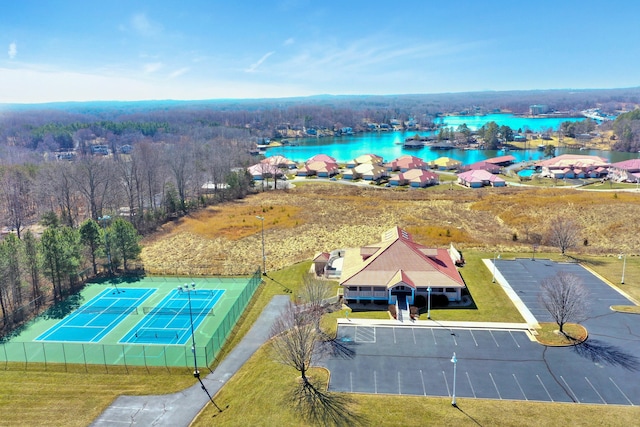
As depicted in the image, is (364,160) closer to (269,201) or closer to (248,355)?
(269,201)

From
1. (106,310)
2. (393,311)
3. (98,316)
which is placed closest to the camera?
(393,311)

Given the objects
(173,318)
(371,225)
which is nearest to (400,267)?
(173,318)

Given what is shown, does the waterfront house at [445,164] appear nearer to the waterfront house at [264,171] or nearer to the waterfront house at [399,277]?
the waterfront house at [264,171]

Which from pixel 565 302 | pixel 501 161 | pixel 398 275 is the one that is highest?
pixel 501 161

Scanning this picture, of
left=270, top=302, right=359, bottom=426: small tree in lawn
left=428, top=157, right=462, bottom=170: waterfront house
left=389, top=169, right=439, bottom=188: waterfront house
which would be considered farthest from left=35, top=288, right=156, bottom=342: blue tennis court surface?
left=428, top=157, right=462, bottom=170: waterfront house

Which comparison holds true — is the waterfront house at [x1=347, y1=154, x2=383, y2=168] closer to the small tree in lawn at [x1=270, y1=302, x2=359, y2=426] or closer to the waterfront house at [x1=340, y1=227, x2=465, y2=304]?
the waterfront house at [x1=340, y1=227, x2=465, y2=304]

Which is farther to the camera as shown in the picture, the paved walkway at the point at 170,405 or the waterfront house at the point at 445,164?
the waterfront house at the point at 445,164

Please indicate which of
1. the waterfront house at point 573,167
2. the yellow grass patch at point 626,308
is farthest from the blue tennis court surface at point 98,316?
the waterfront house at point 573,167

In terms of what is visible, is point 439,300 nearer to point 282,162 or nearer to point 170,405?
point 170,405
